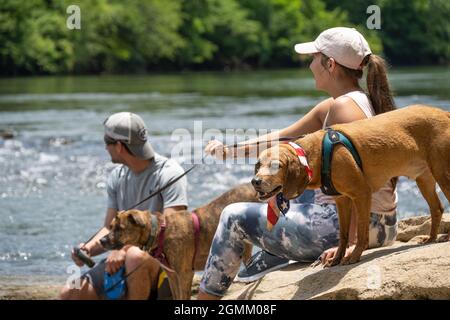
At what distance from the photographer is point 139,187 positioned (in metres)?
8.15

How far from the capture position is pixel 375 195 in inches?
249

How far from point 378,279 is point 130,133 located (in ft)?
9.47

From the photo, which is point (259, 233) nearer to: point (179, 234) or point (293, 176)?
point (293, 176)

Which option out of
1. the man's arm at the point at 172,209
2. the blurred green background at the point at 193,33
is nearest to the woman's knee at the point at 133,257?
the man's arm at the point at 172,209

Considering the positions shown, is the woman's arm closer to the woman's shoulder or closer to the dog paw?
the woman's shoulder

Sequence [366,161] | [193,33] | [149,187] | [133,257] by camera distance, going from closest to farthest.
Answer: [366,161] → [133,257] → [149,187] → [193,33]

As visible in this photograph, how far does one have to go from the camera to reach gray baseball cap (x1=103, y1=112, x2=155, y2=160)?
798 centimetres

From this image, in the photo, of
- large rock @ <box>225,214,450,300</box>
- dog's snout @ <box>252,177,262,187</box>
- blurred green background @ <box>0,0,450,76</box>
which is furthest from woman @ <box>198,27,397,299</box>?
blurred green background @ <box>0,0,450,76</box>

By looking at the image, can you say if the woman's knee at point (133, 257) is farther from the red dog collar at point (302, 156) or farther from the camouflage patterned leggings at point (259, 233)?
the red dog collar at point (302, 156)

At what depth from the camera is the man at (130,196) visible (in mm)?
7570

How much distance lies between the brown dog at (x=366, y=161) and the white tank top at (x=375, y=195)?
7.2 inches

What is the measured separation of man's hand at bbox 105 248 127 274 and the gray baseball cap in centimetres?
88

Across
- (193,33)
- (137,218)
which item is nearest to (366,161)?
(137,218)

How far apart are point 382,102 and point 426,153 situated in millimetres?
499
